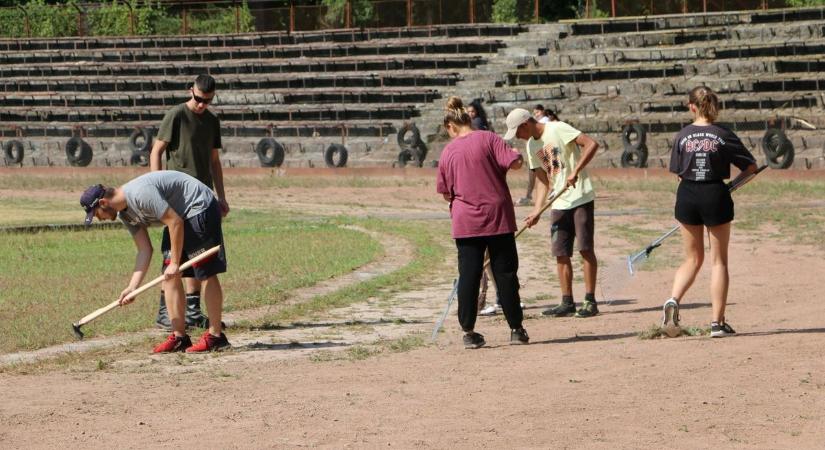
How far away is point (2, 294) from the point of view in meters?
13.7

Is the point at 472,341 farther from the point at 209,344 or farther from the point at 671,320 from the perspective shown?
the point at 209,344

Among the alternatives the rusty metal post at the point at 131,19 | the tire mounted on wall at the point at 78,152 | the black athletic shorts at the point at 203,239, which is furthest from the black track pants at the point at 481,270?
the rusty metal post at the point at 131,19

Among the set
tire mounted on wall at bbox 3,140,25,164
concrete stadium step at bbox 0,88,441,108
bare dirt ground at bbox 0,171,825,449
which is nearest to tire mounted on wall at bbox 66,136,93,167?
tire mounted on wall at bbox 3,140,25,164

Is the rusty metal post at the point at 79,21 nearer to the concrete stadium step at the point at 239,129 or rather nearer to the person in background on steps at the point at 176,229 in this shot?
the concrete stadium step at the point at 239,129

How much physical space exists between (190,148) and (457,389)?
376cm

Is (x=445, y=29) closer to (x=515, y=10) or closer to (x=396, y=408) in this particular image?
(x=515, y=10)

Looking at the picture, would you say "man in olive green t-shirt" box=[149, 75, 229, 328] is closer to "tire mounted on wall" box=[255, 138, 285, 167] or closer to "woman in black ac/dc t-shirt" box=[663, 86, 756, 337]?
"woman in black ac/dc t-shirt" box=[663, 86, 756, 337]

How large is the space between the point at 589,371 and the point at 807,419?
178 centimetres

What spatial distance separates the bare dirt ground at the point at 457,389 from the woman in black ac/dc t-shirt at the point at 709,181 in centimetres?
29

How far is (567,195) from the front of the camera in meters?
11.8

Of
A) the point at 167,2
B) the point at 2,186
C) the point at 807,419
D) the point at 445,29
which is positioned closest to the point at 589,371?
the point at 807,419

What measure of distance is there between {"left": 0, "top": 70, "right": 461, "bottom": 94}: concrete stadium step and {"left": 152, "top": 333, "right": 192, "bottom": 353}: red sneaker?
2931cm

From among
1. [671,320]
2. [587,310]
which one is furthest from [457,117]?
[587,310]

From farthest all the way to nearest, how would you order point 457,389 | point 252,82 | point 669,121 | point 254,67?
point 254,67
point 252,82
point 669,121
point 457,389
